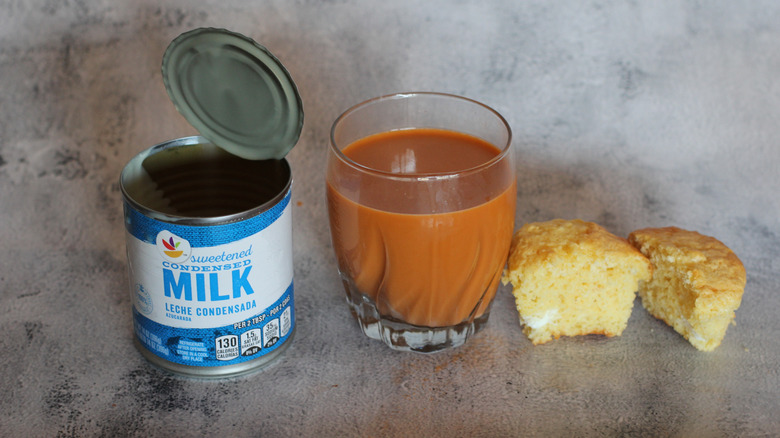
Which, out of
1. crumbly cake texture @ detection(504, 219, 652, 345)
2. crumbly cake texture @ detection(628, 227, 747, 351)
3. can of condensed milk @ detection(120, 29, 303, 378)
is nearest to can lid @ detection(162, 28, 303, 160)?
can of condensed milk @ detection(120, 29, 303, 378)

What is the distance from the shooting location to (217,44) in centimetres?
119

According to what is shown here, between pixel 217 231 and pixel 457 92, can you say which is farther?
pixel 457 92

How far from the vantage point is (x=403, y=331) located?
1319 millimetres

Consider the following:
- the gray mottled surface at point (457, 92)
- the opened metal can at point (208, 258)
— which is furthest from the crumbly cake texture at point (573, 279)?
the opened metal can at point (208, 258)

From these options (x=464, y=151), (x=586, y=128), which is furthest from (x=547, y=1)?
(x=464, y=151)

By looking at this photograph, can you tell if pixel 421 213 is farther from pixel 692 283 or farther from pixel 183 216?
pixel 692 283

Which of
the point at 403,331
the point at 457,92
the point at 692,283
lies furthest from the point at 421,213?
the point at 457,92

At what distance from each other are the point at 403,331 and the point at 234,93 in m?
0.42

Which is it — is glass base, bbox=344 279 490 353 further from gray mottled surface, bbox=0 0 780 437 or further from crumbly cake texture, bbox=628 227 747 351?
crumbly cake texture, bbox=628 227 747 351

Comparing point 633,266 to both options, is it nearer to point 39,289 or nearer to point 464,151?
point 464,151

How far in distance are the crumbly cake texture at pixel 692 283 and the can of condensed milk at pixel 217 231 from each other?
22.3 inches

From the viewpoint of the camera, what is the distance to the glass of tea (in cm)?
119

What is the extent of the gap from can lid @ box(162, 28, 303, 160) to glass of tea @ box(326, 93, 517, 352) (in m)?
0.09

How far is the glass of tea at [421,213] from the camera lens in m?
1.19
